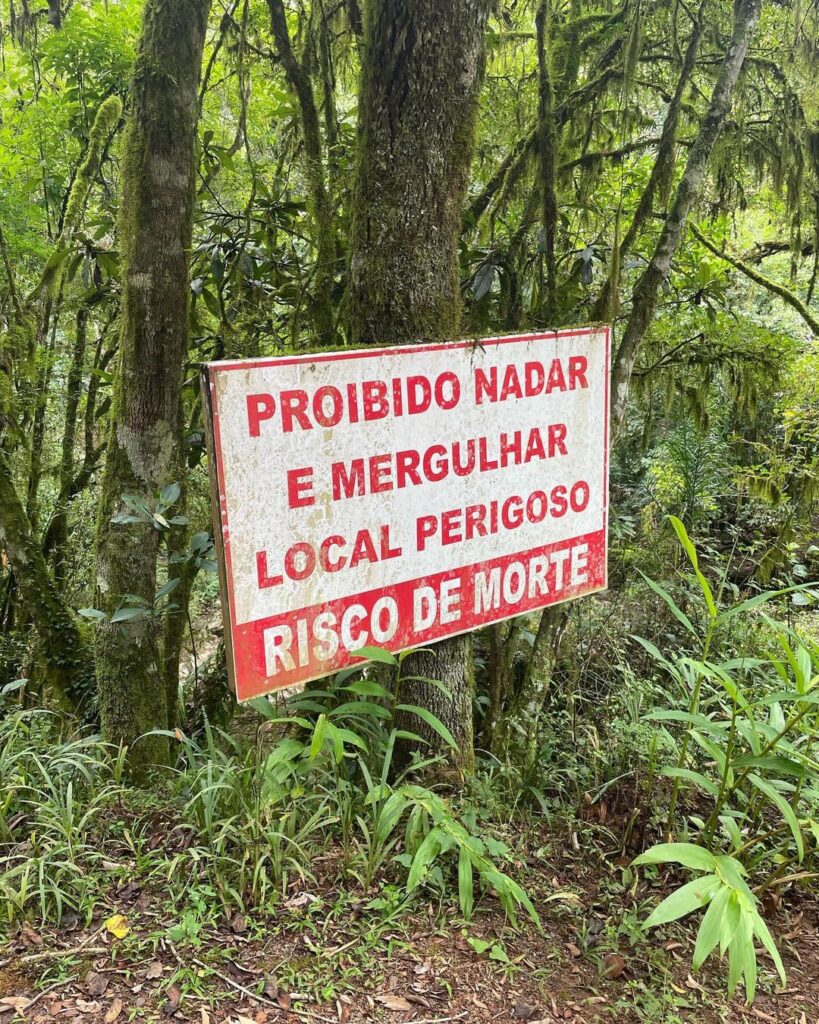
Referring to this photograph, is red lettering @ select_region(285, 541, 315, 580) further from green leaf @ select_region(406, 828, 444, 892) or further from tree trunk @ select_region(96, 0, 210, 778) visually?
tree trunk @ select_region(96, 0, 210, 778)

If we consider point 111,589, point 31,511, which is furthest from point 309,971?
point 31,511

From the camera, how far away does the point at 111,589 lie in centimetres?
301

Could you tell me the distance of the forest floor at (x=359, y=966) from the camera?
1.79 meters

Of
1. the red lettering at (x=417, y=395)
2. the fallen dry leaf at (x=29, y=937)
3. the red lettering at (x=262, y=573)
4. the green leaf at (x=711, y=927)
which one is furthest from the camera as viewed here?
the red lettering at (x=417, y=395)

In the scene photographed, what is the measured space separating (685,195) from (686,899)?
2.89 metres

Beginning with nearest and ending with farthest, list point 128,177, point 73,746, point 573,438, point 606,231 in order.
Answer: point 573,438 < point 73,746 < point 128,177 < point 606,231

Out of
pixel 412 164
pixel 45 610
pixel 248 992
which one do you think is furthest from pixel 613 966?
pixel 45 610

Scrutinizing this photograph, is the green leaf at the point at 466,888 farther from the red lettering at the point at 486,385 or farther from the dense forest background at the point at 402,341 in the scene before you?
the red lettering at the point at 486,385

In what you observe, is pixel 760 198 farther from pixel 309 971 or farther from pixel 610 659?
pixel 309 971

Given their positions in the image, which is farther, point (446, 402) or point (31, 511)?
point (31, 511)

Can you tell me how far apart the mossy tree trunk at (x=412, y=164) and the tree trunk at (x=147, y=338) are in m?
1.15

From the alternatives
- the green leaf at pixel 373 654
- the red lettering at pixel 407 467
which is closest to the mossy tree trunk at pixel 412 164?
the red lettering at pixel 407 467

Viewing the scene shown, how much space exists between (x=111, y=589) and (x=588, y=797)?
7.07ft

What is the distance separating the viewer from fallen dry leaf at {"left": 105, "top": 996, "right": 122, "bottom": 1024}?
1706 millimetres
